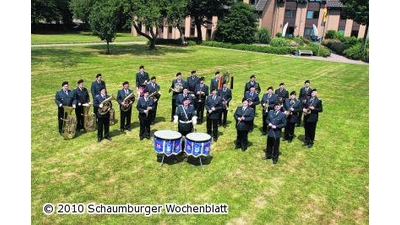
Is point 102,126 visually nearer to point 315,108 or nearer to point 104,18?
point 315,108

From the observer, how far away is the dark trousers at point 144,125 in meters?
14.6

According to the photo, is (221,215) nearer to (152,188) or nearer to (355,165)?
(152,188)

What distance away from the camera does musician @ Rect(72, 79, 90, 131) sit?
14719 mm

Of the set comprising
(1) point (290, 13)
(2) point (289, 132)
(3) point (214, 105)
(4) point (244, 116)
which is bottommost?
(2) point (289, 132)

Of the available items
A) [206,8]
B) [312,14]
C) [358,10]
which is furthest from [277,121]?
[312,14]

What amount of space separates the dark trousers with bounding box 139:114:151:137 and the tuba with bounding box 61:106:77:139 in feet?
8.74

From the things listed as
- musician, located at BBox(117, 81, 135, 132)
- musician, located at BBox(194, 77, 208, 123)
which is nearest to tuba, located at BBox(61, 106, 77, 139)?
musician, located at BBox(117, 81, 135, 132)

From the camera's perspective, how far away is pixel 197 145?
11812 mm

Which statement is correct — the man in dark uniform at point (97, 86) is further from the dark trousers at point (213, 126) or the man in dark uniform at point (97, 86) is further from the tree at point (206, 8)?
the tree at point (206, 8)

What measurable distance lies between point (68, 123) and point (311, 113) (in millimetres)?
9891

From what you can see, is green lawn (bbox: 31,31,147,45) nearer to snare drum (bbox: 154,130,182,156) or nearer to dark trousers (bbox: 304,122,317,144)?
snare drum (bbox: 154,130,182,156)

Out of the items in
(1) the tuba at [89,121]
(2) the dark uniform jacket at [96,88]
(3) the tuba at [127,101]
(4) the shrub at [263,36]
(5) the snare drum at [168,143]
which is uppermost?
(4) the shrub at [263,36]

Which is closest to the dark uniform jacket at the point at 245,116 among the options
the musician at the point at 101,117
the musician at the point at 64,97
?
the musician at the point at 101,117

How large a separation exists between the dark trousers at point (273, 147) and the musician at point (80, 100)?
25.3ft
